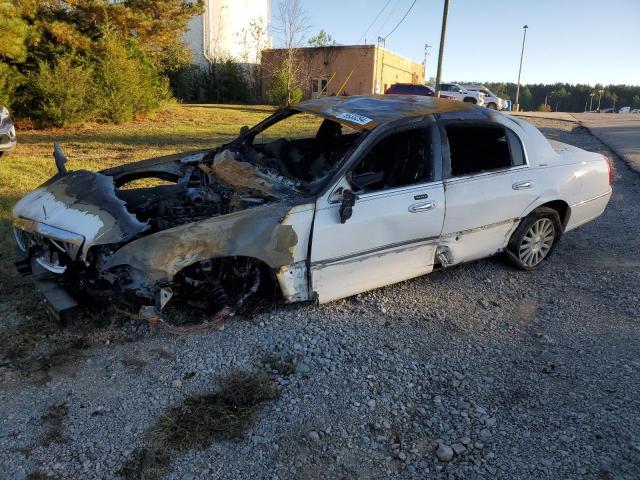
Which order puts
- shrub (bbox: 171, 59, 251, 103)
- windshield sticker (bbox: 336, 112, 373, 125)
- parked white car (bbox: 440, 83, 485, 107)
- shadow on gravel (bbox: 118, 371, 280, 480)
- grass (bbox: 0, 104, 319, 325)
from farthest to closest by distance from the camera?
parked white car (bbox: 440, 83, 485, 107) < shrub (bbox: 171, 59, 251, 103) < grass (bbox: 0, 104, 319, 325) < windshield sticker (bbox: 336, 112, 373, 125) < shadow on gravel (bbox: 118, 371, 280, 480)

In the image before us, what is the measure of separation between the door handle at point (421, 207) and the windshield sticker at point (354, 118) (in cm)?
77

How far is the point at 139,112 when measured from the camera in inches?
640

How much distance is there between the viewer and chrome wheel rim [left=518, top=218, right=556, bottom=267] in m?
4.74

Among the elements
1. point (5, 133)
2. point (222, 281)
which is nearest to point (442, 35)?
point (5, 133)

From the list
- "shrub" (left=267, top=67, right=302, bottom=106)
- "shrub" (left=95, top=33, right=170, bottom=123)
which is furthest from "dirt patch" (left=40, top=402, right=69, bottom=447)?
"shrub" (left=267, top=67, right=302, bottom=106)

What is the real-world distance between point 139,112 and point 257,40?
18.8 metres

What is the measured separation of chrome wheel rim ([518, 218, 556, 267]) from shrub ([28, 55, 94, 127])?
12423mm

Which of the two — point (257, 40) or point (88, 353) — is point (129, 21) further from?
point (257, 40)

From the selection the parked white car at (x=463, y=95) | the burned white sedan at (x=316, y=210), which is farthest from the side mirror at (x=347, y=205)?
the parked white car at (x=463, y=95)

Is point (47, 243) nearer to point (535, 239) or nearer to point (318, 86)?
point (535, 239)

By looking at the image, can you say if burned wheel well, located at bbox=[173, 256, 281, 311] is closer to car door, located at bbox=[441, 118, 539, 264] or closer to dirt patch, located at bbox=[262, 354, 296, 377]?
dirt patch, located at bbox=[262, 354, 296, 377]

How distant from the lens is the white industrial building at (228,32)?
1161 inches

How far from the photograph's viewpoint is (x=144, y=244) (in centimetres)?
316

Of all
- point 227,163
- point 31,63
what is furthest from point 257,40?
point 227,163
